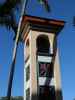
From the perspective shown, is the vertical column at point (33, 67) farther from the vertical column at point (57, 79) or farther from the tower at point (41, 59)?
the vertical column at point (57, 79)

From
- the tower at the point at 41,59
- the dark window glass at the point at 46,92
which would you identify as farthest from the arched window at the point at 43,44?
the dark window glass at the point at 46,92

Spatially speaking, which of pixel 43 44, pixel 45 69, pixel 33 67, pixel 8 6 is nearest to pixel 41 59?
pixel 45 69

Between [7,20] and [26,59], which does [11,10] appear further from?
[26,59]

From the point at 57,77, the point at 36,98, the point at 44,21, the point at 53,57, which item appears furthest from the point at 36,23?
the point at 36,98

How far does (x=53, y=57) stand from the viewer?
31.5 meters

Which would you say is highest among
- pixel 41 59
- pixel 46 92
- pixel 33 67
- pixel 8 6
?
pixel 8 6

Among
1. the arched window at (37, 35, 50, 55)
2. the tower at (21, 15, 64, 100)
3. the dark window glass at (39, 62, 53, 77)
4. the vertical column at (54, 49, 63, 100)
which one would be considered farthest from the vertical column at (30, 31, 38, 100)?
the vertical column at (54, 49, 63, 100)

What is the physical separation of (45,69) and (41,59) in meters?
1.23

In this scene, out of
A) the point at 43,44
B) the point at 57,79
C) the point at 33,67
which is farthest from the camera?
the point at 43,44

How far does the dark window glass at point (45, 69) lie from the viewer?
98.8ft

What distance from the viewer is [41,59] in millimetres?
30844

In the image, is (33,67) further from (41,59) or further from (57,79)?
(57,79)

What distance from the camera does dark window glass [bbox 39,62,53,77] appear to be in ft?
98.8

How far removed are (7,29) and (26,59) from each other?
23.8 ft
